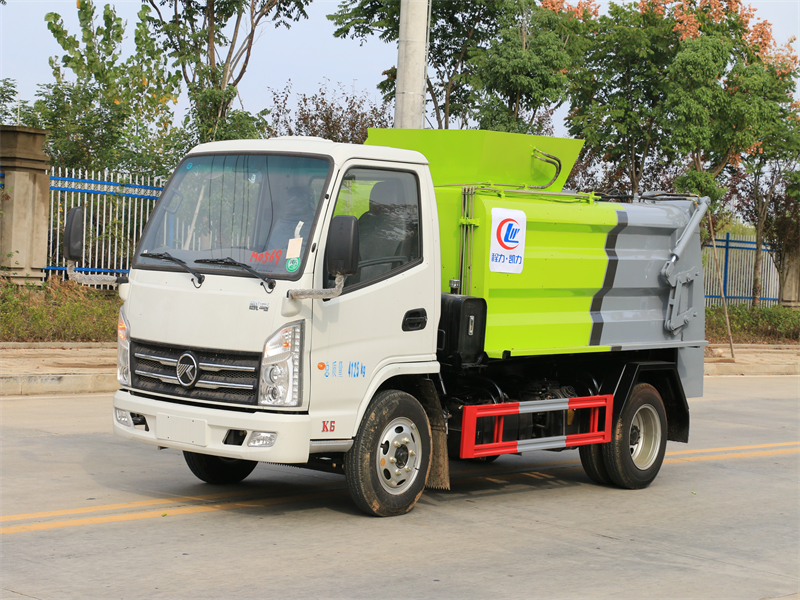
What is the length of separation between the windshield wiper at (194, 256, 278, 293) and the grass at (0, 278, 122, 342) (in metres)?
10.2

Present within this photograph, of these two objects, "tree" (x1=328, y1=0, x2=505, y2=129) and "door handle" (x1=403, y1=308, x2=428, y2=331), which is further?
"tree" (x1=328, y1=0, x2=505, y2=129)

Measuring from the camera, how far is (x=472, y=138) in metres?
7.80

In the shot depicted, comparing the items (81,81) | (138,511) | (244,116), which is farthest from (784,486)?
(81,81)

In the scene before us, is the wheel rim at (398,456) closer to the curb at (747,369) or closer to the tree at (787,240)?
the curb at (747,369)

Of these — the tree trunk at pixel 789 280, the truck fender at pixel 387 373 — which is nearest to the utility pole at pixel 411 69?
the truck fender at pixel 387 373

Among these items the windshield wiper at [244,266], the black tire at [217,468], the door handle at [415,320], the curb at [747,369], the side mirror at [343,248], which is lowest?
the curb at [747,369]

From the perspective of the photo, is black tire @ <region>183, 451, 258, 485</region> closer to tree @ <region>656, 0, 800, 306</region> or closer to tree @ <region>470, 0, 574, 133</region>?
tree @ <region>470, 0, 574, 133</region>

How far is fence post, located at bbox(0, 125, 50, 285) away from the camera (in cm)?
1689

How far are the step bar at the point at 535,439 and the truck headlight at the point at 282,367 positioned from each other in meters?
1.61

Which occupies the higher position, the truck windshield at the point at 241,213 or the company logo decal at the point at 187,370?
the truck windshield at the point at 241,213

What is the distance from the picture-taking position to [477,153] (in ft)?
25.5

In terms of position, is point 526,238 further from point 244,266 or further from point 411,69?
point 411,69

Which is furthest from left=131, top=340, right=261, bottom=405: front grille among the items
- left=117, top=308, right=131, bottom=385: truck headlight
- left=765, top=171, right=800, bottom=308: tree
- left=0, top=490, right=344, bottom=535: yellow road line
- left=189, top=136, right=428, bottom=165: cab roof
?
left=765, top=171, right=800, bottom=308: tree

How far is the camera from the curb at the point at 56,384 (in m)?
12.0
